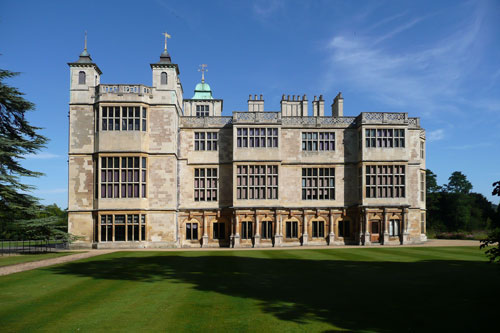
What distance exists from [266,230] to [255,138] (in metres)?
8.14

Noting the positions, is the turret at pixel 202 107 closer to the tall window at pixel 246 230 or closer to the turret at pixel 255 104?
the turret at pixel 255 104

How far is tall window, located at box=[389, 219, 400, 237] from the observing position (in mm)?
32406

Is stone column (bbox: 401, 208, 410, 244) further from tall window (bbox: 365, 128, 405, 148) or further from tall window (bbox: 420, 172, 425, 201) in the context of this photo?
tall window (bbox: 420, 172, 425, 201)

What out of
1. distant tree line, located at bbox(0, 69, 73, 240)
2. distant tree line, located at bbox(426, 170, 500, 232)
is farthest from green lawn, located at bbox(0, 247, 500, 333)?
distant tree line, located at bbox(426, 170, 500, 232)

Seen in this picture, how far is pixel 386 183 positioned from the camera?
107 feet

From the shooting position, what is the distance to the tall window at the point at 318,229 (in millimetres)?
33312

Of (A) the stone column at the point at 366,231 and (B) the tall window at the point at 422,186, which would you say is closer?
(A) the stone column at the point at 366,231

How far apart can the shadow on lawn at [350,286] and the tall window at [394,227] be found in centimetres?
1405

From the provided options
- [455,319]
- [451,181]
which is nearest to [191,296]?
[455,319]

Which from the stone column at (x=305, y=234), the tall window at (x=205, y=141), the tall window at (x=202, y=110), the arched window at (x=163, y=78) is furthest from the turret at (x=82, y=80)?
the stone column at (x=305, y=234)

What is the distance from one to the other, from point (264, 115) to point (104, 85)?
539 inches

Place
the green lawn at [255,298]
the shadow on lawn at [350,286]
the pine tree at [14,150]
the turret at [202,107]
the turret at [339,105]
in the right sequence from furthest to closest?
the turret at [202,107], the turret at [339,105], the pine tree at [14,150], the shadow on lawn at [350,286], the green lawn at [255,298]

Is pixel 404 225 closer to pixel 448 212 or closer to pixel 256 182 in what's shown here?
pixel 256 182

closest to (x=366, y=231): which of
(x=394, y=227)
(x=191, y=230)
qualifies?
(x=394, y=227)
